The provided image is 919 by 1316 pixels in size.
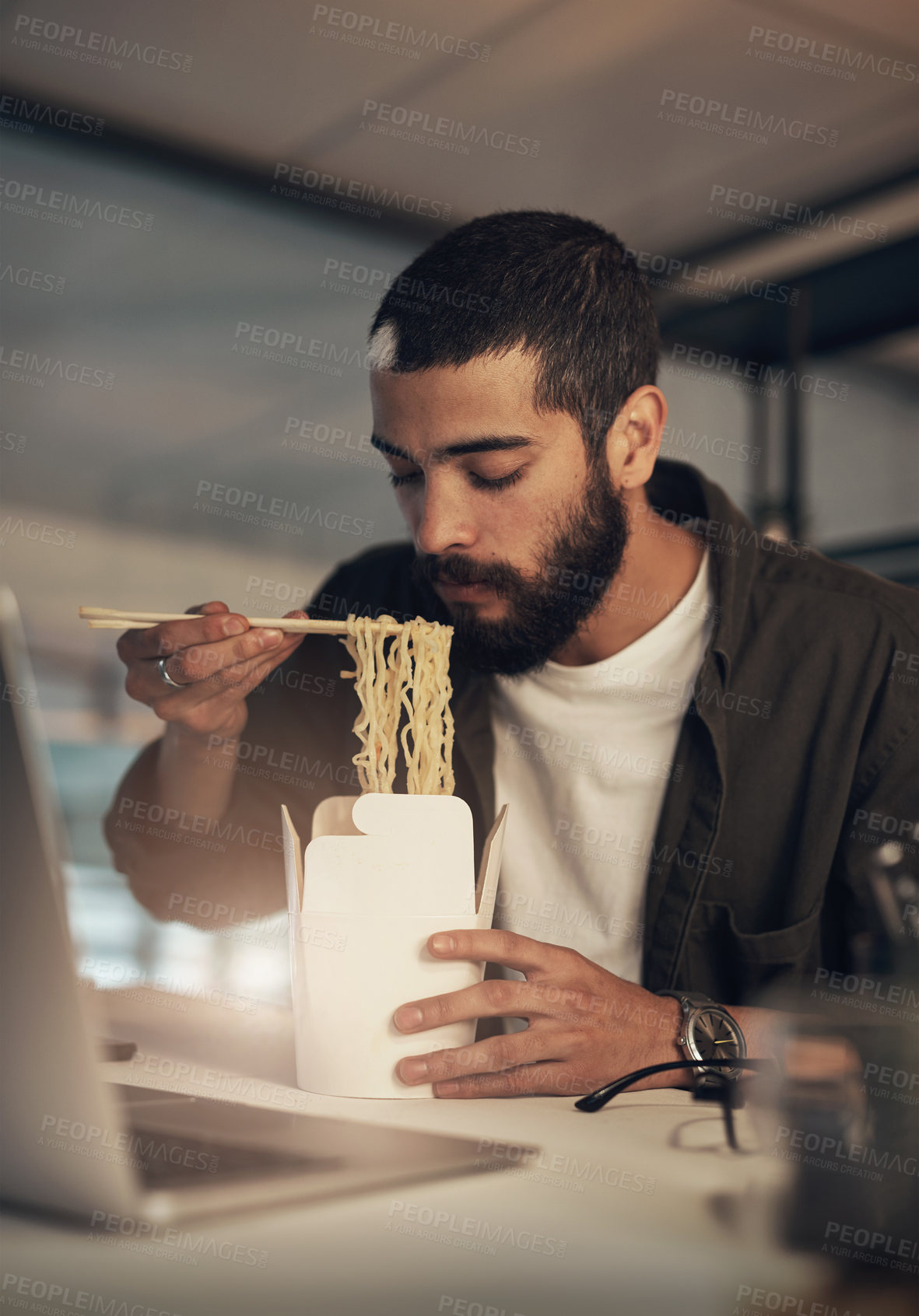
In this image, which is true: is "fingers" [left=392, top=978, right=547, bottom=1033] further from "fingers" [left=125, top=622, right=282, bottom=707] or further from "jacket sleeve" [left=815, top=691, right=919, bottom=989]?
"jacket sleeve" [left=815, top=691, right=919, bottom=989]

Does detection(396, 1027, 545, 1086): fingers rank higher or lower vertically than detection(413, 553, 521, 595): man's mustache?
lower

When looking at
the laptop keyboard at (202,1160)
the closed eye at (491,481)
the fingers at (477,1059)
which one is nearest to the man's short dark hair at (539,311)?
the closed eye at (491,481)

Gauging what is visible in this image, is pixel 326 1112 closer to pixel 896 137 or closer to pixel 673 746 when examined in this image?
pixel 673 746

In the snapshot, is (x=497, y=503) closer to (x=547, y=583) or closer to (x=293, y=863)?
(x=547, y=583)

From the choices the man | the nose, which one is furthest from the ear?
the nose

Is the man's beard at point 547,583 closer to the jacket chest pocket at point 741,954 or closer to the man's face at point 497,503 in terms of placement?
the man's face at point 497,503

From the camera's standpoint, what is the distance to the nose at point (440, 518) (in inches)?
56.1

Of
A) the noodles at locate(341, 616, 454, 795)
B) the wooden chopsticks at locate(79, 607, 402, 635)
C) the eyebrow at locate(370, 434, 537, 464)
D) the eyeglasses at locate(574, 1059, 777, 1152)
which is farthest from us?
the eyebrow at locate(370, 434, 537, 464)

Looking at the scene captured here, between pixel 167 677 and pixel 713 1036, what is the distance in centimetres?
83

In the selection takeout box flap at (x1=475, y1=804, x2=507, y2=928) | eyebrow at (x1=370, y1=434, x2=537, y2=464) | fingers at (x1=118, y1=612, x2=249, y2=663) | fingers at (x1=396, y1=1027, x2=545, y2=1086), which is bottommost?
fingers at (x1=396, y1=1027, x2=545, y2=1086)

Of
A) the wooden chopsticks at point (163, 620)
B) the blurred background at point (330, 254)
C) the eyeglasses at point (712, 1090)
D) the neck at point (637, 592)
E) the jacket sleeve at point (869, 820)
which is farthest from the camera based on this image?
the blurred background at point (330, 254)

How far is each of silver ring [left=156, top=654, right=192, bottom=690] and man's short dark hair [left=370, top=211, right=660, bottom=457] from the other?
0.54m

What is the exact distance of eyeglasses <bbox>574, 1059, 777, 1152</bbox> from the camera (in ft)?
3.19

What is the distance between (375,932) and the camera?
0.99 meters
